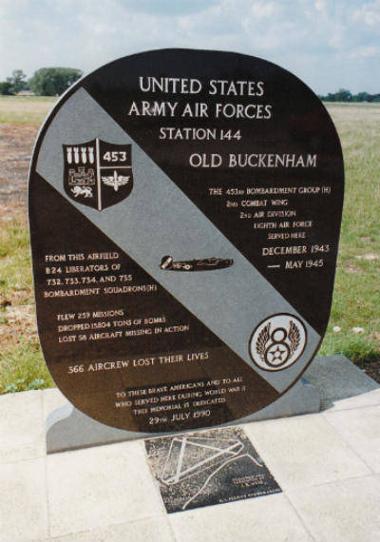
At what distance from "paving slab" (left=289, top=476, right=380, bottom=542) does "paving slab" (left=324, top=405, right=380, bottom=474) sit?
0.19 metres

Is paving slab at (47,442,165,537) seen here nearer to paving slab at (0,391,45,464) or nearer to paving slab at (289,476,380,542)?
paving slab at (0,391,45,464)

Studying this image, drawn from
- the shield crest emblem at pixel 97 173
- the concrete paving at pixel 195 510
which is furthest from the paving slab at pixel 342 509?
the shield crest emblem at pixel 97 173

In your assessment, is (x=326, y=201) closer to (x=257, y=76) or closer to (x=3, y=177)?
(x=257, y=76)

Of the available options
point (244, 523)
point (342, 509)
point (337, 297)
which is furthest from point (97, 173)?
point (337, 297)

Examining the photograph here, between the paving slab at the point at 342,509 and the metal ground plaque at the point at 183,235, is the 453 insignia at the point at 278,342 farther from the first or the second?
the paving slab at the point at 342,509

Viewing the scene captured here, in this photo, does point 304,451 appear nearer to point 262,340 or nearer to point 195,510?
point 262,340

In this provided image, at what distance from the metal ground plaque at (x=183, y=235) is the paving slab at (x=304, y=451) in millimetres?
194

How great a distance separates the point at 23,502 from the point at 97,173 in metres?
1.67

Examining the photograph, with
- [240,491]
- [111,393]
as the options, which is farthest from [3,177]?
[240,491]

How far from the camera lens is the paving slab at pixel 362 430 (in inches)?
116

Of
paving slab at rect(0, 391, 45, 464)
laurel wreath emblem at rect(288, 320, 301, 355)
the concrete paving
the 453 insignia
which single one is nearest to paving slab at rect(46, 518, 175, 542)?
the concrete paving

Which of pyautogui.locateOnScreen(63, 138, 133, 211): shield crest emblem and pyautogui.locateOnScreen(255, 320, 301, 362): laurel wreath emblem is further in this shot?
pyautogui.locateOnScreen(255, 320, 301, 362): laurel wreath emblem

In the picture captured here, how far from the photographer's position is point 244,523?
248 cm

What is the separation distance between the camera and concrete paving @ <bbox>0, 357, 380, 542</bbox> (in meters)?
2.43
